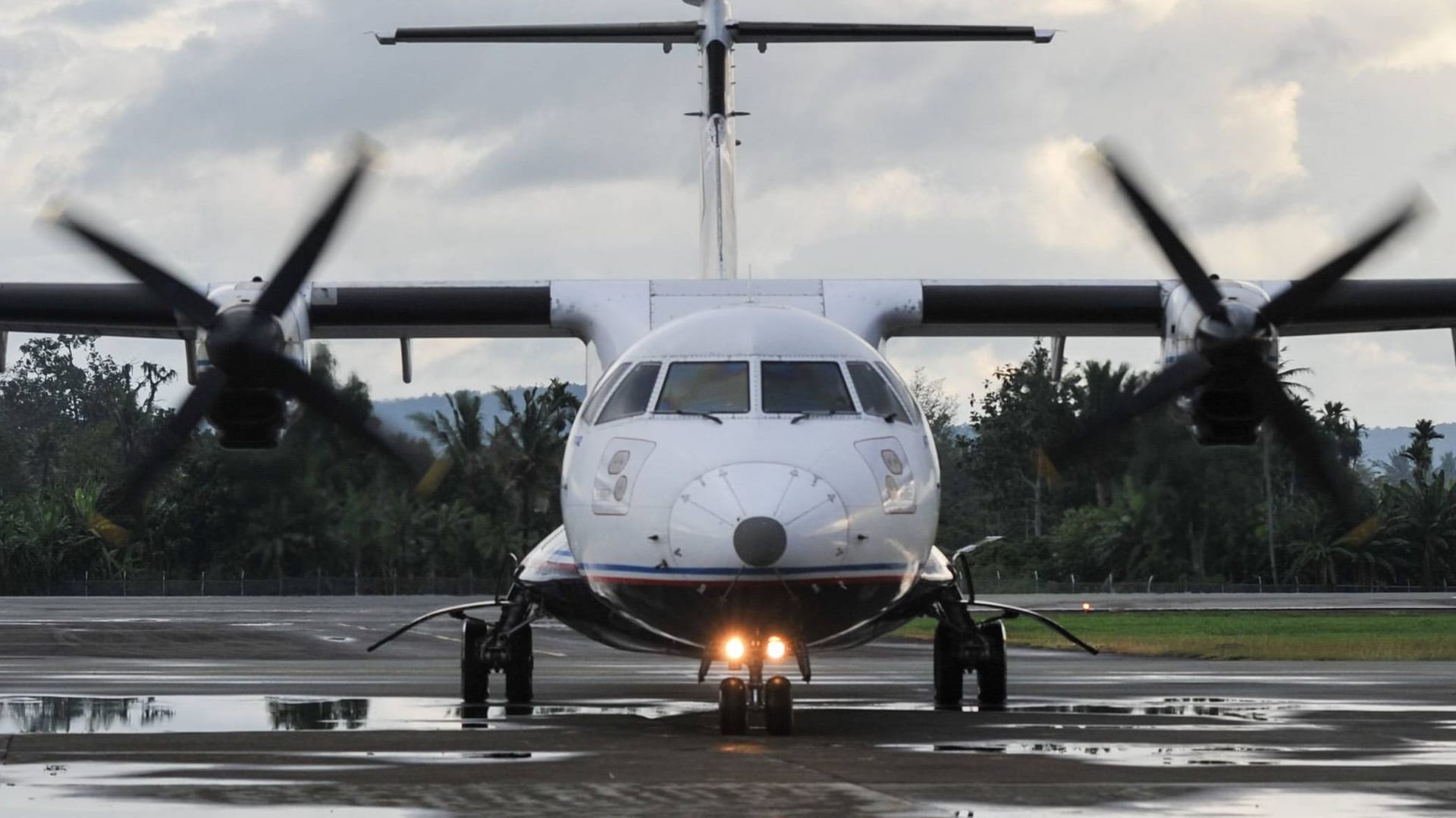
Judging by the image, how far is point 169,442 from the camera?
54.5 ft

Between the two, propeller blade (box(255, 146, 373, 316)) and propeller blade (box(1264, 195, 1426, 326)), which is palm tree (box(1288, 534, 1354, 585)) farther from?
propeller blade (box(255, 146, 373, 316))

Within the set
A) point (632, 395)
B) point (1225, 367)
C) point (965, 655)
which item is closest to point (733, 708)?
point (632, 395)

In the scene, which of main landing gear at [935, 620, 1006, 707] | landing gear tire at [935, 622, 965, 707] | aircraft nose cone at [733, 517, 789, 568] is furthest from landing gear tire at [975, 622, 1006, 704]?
aircraft nose cone at [733, 517, 789, 568]

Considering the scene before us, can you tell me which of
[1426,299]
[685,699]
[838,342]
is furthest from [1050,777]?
[1426,299]

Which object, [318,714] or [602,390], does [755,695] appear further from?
[318,714]

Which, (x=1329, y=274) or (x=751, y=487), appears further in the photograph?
(x=1329, y=274)

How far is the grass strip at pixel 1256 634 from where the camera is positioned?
29.5 metres

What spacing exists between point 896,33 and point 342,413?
23.5 feet

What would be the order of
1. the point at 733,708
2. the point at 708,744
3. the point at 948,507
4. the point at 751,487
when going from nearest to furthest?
1. the point at 751,487
2. the point at 708,744
3. the point at 733,708
4. the point at 948,507

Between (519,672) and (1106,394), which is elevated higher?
(1106,394)

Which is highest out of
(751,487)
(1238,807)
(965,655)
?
(751,487)

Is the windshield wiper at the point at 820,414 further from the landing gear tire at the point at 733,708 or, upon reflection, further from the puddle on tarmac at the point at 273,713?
the puddle on tarmac at the point at 273,713

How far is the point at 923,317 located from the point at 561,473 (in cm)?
513

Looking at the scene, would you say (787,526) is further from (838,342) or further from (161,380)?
(161,380)
